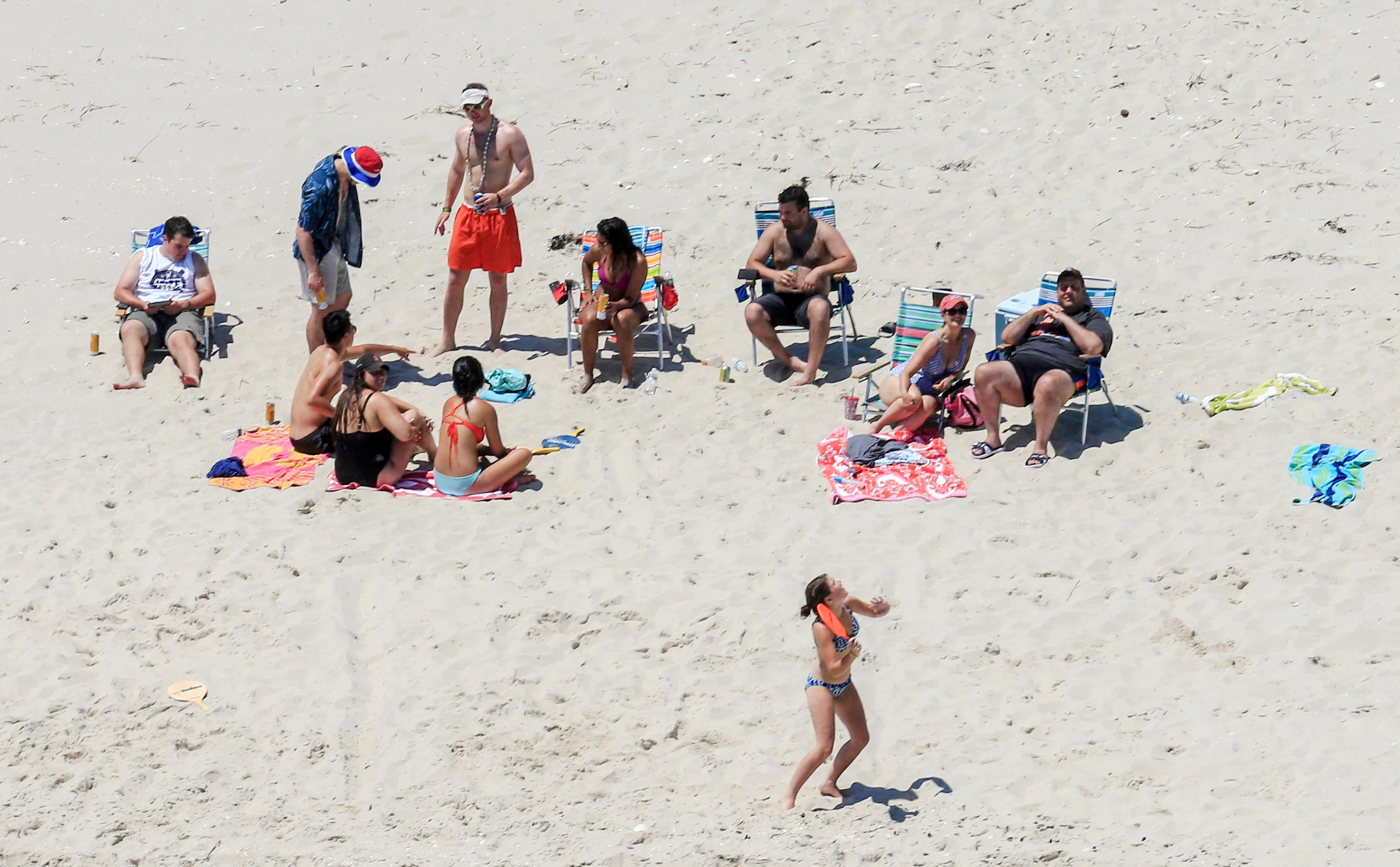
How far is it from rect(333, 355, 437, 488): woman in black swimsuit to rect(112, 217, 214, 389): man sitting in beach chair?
1.92 meters

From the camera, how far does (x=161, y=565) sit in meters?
7.22

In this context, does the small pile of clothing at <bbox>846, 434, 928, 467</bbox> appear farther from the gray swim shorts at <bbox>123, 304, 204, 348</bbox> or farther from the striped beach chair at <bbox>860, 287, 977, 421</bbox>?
the gray swim shorts at <bbox>123, 304, 204, 348</bbox>

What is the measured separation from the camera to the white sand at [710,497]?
5.61 m

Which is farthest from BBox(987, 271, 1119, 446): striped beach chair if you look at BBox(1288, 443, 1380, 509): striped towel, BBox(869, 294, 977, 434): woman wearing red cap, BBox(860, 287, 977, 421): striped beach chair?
BBox(1288, 443, 1380, 509): striped towel

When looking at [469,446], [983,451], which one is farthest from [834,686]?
[469,446]

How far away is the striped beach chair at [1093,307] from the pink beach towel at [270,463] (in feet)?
12.5

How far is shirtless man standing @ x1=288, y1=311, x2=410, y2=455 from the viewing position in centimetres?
812

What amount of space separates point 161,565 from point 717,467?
2.89 metres

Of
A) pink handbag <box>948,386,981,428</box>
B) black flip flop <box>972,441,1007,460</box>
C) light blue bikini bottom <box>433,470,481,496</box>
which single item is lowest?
black flip flop <box>972,441,1007,460</box>

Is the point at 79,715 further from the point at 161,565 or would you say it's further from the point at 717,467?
the point at 717,467

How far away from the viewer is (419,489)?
7.93m

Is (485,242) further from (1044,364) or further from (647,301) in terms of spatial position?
(1044,364)

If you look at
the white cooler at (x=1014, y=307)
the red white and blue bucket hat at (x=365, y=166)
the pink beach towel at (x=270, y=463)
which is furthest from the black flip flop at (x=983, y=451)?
the red white and blue bucket hat at (x=365, y=166)

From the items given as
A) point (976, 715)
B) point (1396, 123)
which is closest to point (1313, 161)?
point (1396, 123)
